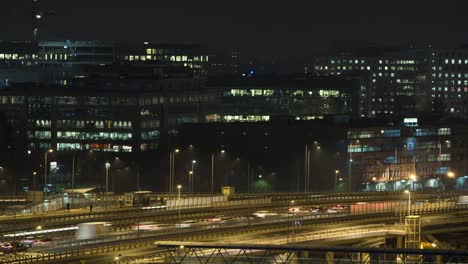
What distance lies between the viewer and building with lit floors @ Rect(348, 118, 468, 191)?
265ft

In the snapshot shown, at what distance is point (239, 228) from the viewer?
45625mm

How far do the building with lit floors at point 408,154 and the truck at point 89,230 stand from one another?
1401 inches

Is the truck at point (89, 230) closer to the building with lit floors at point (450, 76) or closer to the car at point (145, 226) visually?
the car at point (145, 226)

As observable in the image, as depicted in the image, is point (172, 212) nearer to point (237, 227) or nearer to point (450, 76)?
point (237, 227)

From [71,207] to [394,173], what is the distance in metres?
31.9

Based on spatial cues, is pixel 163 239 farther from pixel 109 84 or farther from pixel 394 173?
pixel 109 84

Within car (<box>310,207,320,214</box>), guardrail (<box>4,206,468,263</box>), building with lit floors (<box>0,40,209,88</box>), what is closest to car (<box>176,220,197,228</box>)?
guardrail (<box>4,206,468,263</box>)

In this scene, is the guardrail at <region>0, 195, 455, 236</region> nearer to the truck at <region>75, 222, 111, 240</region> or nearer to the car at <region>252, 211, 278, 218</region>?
the car at <region>252, 211, 278, 218</region>

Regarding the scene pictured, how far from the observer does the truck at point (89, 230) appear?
139 ft

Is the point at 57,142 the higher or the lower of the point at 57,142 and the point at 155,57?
the lower

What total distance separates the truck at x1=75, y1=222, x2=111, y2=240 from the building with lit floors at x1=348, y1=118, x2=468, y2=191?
35.6 m

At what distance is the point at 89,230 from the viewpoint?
42969 millimetres

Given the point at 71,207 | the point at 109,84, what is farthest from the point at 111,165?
the point at 71,207

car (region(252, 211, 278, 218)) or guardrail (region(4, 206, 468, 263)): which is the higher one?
car (region(252, 211, 278, 218))
